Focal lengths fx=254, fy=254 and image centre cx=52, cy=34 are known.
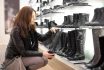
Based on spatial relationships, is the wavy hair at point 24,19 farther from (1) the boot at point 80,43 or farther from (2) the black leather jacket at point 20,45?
(1) the boot at point 80,43

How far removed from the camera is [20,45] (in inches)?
133

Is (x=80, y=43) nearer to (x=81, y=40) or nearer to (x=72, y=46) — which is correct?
(x=81, y=40)

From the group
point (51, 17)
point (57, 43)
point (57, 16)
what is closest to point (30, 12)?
point (57, 43)

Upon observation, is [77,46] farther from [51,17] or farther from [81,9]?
[51,17]

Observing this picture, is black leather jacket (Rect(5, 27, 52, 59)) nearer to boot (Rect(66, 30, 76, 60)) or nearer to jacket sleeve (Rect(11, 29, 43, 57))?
jacket sleeve (Rect(11, 29, 43, 57))

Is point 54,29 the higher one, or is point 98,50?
point 54,29

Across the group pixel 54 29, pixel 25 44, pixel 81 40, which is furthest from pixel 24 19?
pixel 54 29

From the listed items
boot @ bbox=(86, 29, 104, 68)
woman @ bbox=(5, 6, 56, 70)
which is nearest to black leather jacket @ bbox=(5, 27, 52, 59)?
woman @ bbox=(5, 6, 56, 70)

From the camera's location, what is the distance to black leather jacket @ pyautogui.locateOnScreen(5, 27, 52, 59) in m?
3.39

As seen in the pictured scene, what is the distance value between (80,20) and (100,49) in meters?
1.43

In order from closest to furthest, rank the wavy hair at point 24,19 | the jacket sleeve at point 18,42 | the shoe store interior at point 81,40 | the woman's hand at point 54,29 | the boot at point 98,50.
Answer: the boot at point 98,50
the shoe store interior at point 81,40
the jacket sleeve at point 18,42
the wavy hair at point 24,19
the woman's hand at point 54,29

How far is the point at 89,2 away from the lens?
4.12m

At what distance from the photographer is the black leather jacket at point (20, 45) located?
339cm

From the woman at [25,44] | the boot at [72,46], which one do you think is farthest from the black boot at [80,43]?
the woman at [25,44]
